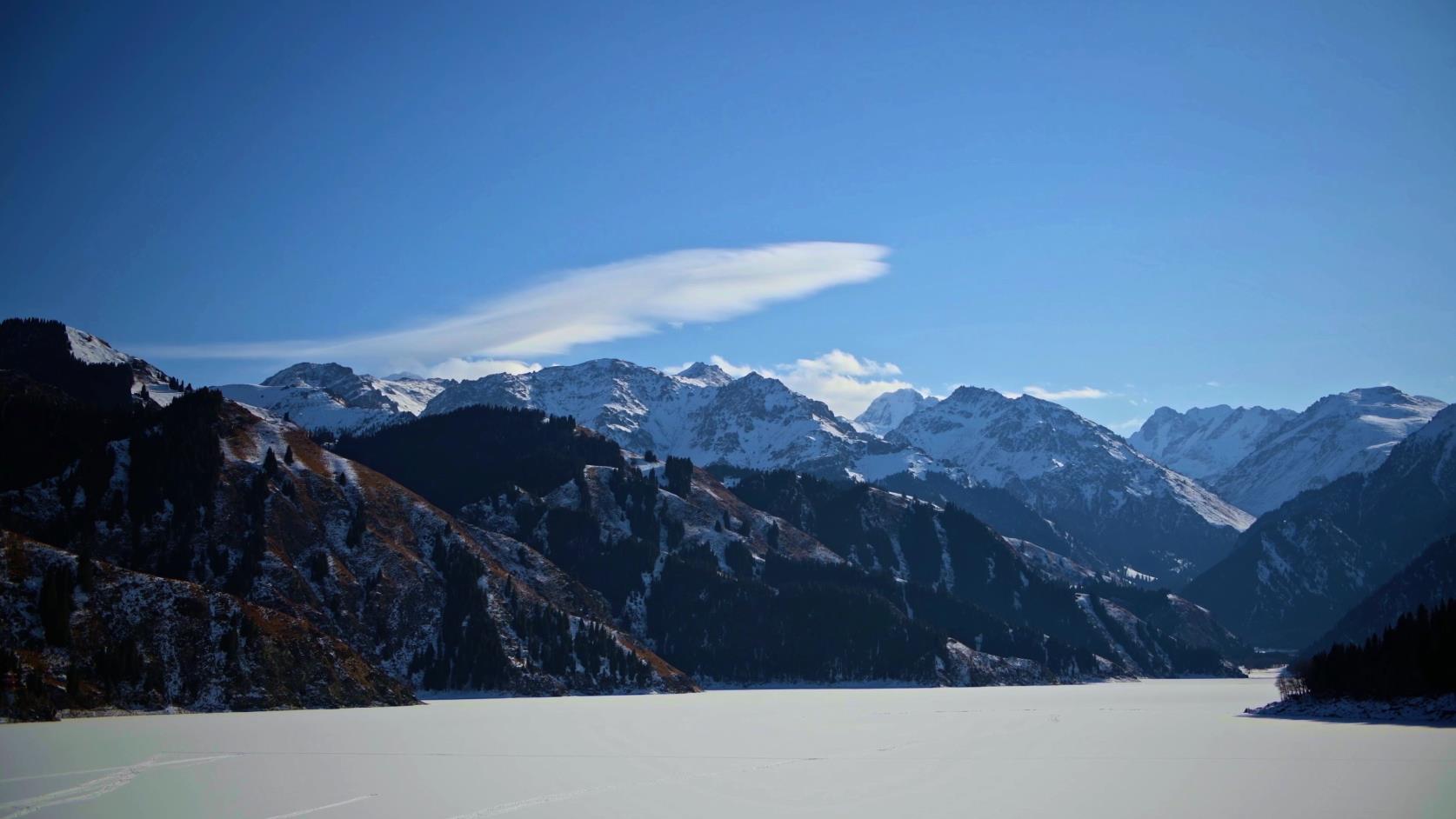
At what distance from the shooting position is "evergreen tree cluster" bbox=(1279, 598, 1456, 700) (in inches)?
5064

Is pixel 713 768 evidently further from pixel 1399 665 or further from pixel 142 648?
pixel 1399 665

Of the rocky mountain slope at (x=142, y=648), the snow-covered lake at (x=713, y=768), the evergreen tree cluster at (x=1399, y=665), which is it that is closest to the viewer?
the snow-covered lake at (x=713, y=768)

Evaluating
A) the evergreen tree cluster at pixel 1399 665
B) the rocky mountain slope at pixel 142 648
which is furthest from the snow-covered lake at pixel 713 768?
the evergreen tree cluster at pixel 1399 665

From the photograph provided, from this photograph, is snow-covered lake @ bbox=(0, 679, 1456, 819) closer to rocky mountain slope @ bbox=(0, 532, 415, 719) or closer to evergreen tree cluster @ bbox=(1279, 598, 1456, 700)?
rocky mountain slope @ bbox=(0, 532, 415, 719)

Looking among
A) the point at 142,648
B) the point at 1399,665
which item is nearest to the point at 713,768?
the point at 142,648

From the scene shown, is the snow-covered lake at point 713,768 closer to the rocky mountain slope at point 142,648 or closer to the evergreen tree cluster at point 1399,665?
the rocky mountain slope at point 142,648

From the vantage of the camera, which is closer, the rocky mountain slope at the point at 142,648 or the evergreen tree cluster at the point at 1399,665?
the rocky mountain slope at the point at 142,648

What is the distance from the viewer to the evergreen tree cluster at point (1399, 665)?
129 metres

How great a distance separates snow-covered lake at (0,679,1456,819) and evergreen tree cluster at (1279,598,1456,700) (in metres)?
16.2

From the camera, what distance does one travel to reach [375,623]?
198 meters

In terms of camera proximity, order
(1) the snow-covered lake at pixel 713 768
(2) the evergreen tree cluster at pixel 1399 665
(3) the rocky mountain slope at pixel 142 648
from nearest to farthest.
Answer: (1) the snow-covered lake at pixel 713 768
(3) the rocky mountain slope at pixel 142 648
(2) the evergreen tree cluster at pixel 1399 665

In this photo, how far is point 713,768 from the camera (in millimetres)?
78875

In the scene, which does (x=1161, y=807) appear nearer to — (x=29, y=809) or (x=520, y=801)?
(x=520, y=801)

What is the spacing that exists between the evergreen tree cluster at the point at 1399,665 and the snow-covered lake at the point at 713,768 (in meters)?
16.2
